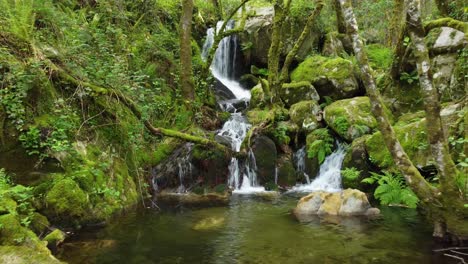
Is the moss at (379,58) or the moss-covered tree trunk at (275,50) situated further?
the moss at (379,58)

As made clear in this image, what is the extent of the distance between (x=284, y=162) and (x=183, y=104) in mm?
3664

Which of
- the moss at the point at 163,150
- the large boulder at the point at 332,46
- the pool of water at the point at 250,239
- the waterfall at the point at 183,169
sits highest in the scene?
the large boulder at the point at 332,46

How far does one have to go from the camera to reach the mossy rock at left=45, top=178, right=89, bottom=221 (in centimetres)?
638

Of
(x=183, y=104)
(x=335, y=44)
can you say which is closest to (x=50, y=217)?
(x=183, y=104)

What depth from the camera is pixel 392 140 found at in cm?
566

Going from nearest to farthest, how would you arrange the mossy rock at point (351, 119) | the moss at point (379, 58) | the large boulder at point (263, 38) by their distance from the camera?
the mossy rock at point (351, 119), the moss at point (379, 58), the large boulder at point (263, 38)

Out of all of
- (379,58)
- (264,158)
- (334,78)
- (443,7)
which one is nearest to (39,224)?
(264,158)

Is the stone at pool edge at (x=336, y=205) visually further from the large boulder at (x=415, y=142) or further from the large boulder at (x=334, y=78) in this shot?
the large boulder at (x=334, y=78)

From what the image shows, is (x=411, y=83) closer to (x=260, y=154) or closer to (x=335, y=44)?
(x=260, y=154)

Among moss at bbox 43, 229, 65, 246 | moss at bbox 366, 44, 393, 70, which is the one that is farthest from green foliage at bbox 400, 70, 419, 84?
moss at bbox 43, 229, 65, 246

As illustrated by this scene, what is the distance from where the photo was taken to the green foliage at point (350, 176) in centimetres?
995

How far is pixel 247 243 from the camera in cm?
646

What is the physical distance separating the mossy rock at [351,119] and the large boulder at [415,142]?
98 cm

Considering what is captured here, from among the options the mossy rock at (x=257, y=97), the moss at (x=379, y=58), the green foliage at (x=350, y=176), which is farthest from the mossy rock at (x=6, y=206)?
the moss at (x=379, y=58)
